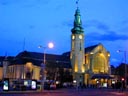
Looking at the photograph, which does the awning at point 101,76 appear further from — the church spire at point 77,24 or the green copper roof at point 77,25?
the church spire at point 77,24

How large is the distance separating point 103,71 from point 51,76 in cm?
2971

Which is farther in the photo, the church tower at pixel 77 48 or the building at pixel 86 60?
the church tower at pixel 77 48

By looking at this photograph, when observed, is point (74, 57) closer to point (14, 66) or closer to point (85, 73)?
point (85, 73)

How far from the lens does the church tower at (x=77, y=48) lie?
136750 mm

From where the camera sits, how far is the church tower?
137 m

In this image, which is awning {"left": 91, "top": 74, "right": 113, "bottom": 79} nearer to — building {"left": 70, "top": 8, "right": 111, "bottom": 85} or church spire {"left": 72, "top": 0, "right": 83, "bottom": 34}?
building {"left": 70, "top": 8, "right": 111, "bottom": 85}

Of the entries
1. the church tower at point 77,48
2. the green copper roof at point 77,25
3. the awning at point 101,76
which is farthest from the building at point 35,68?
the green copper roof at point 77,25

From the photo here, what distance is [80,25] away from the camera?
13875 centimetres

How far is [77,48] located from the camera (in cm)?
13788

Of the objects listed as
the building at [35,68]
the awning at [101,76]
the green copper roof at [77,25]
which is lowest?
the awning at [101,76]

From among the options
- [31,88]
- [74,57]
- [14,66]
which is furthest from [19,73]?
[31,88]

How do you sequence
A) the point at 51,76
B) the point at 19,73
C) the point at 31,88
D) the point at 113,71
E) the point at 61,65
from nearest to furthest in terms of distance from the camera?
the point at 31,88
the point at 51,76
the point at 19,73
the point at 61,65
the point at 113,71

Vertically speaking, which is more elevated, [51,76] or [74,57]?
[74,57]

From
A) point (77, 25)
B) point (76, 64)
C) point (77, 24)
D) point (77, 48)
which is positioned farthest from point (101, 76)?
point (77, 24)
